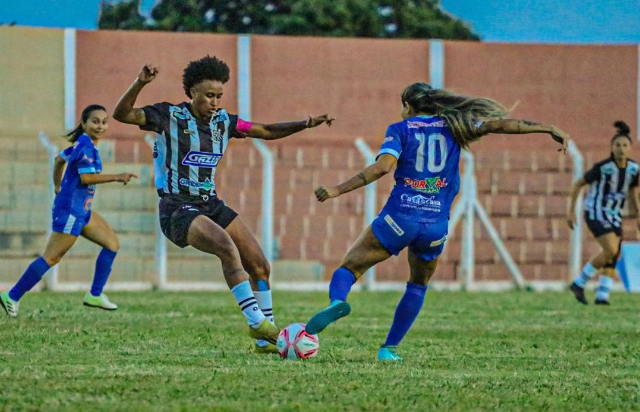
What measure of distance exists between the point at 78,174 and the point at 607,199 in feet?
21.3

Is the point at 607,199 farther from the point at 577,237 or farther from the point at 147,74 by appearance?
the point at 147,74

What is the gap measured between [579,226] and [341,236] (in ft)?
11.4

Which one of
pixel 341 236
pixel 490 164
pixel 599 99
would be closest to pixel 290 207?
pixel 341 236

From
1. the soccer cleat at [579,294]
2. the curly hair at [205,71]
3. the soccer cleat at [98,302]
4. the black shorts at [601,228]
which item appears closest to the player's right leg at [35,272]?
the soccer cleat at [98,302]

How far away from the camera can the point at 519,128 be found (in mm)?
8391

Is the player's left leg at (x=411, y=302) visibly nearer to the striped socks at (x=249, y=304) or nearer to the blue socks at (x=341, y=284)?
the blue socks at (x=341, y=284)

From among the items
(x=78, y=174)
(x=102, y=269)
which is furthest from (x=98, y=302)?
(x=78, y=174)

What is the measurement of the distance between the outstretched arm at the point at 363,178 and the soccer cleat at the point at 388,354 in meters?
1.14

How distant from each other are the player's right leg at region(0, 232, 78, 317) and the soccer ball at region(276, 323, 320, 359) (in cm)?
435

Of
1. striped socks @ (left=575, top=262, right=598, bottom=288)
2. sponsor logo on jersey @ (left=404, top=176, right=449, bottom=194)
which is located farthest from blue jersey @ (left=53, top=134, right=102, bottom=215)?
striped socks @ (left=575, top=262, right=598, bottom=288)

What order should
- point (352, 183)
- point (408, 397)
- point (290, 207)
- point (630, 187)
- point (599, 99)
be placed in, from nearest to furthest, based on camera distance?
point (408, 397) → point (352, 183) → point (630, 187) → point (290, 207) → point (599, 99)

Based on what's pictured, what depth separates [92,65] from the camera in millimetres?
23875

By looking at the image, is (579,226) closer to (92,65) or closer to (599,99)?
(599,99)

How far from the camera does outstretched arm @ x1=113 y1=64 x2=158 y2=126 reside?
8375mm
